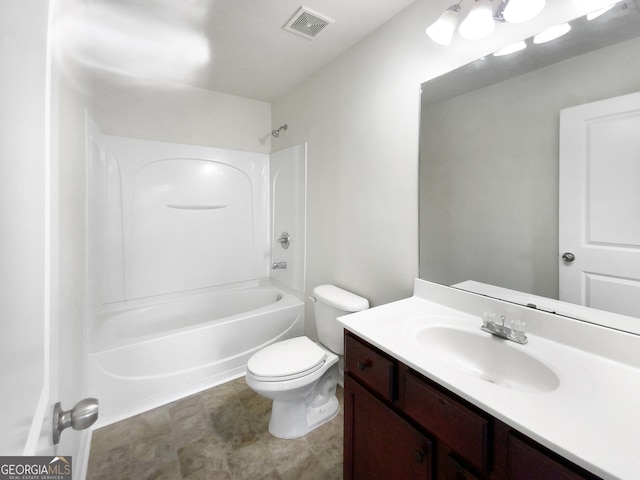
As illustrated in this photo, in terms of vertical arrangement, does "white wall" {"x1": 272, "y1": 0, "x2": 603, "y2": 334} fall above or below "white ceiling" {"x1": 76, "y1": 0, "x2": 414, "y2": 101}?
below

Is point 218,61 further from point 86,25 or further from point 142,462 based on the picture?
point 142,462

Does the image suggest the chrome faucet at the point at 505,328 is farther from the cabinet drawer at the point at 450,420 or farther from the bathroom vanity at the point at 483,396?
the cabinet drawer at the point at 450,420

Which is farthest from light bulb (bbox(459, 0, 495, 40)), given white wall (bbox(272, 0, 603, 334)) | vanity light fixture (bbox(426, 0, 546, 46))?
white wall (bbox(272, 0, 603, 334))

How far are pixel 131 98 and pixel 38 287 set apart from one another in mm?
2424

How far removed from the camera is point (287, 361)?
1.61m

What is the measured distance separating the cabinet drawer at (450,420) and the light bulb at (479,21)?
132cm

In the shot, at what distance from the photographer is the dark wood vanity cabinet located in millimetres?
637

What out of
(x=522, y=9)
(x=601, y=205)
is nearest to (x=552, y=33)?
(x=522, y=9)

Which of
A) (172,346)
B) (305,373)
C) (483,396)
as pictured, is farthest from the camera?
(172,346)

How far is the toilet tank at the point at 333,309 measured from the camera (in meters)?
1.73

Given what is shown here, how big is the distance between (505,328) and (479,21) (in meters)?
1.19

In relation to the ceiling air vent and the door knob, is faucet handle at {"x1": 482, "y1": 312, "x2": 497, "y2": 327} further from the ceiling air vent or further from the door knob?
the ceiling air vent

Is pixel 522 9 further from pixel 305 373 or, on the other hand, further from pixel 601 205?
pixel 305 373

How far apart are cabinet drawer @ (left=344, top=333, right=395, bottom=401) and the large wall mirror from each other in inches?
22.9
